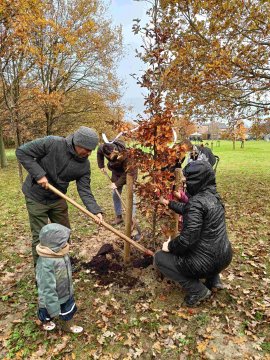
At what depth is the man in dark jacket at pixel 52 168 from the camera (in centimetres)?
388

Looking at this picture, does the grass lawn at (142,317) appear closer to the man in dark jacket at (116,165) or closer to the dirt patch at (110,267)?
the dirt patch at (110,267)

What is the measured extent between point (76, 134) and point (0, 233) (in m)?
4.12

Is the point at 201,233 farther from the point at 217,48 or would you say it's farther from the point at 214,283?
the point at 217,48

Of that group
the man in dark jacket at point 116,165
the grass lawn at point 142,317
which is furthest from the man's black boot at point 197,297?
the man in dark jacket at point 116,165

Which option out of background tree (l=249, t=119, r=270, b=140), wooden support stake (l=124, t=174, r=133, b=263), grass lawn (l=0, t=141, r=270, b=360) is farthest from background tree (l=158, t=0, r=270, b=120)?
grass lawn (l=0, t=141, r=270, b=360)

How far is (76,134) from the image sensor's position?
3896 millimetres

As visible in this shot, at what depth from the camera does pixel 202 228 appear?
3.52 metres

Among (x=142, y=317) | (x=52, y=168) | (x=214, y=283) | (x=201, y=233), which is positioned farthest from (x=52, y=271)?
(x=214, y=283)

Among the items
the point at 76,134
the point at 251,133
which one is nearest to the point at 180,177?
the point at 76,134

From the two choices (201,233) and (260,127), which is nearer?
(201,233)

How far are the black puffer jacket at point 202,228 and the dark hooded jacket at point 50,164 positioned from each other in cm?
146

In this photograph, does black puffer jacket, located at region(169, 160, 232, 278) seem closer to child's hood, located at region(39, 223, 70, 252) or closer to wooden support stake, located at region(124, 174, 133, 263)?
wooden support stake, located at region(124, 174, 133, 263)

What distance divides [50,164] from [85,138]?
666mm

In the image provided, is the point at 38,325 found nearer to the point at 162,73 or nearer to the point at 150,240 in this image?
the point at 150,240
